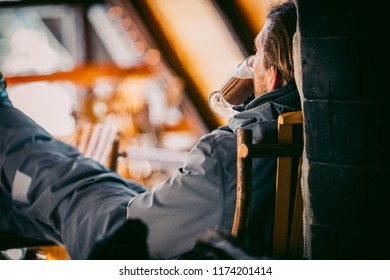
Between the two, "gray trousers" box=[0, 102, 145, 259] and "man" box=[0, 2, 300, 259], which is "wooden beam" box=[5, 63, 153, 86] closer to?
"gray trousers" box=[0, 102, 145, 259]

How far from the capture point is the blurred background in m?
4.75

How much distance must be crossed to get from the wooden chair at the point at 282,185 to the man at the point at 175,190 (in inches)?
2.6

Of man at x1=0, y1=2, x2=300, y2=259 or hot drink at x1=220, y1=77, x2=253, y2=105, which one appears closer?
man at x1=0, y1=2, x2=300, y2=259

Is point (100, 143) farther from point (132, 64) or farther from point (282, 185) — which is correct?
point (132, 64)

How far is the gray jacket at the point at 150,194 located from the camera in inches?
59.4

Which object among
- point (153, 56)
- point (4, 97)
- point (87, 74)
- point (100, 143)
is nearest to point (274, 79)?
point (4, 97)

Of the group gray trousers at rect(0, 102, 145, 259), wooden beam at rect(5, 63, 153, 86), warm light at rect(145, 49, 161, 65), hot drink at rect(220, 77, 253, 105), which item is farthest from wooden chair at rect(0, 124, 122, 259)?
wooden beam at rect(5, 63, 153, 86)

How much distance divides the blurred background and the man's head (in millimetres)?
2500

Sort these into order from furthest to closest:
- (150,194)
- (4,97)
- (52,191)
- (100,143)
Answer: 1. (100,143)
2. (4,97)
3. (52,191)
4. (150,194)

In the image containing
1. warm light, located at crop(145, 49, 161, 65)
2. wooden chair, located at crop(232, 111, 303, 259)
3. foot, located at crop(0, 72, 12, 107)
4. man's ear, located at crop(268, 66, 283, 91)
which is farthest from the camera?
warm light, located at crop(145, 49, 161, 65)

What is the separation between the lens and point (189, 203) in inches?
59.8

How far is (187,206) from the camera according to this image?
5.00 feet

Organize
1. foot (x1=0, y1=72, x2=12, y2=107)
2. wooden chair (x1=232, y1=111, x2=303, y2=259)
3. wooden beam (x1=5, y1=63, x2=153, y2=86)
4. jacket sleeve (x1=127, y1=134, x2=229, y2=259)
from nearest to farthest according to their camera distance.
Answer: wooden chair (x1=232, y1=111, x2=303, y2=259) < jacket sleeve (x1=127, y1=134, x2=229, y2=259) < foot (x1=0, y1=72, x2=12, y2=107) < wooden beam (x1=5, y1=63, x2=153, y2=86)

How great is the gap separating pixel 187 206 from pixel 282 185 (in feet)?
0.94
